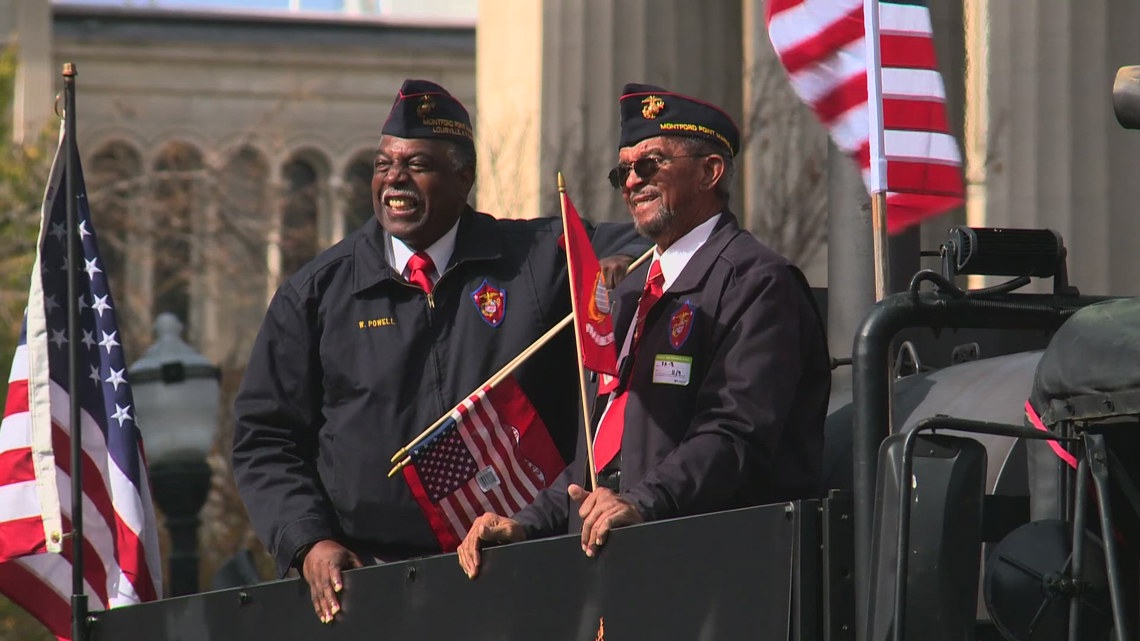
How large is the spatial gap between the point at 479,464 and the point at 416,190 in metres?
0.79

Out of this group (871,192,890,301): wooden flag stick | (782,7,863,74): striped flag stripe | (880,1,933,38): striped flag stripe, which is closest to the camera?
(871,192,890,301): wooden flag stick

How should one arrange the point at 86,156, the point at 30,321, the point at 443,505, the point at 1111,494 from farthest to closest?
the point at 86,156, the point at 30,321, the point at 443,505, the point at 1111,494

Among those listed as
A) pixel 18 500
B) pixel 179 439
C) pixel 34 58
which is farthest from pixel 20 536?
pixel 34 58

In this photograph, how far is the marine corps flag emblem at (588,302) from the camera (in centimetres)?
445

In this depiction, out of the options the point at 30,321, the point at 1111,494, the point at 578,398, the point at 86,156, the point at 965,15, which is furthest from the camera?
the point at 86,156

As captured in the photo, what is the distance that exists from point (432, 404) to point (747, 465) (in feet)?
4.07

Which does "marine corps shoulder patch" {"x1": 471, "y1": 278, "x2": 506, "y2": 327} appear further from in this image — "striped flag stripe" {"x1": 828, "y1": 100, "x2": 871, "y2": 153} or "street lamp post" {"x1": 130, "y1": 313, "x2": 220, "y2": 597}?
"street lamp post" {"x1": 130, "y1": 313, "x2": 220, "y2": 597}

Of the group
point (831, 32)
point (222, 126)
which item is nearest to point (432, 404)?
point (831, 32)

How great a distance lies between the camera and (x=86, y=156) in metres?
34.2

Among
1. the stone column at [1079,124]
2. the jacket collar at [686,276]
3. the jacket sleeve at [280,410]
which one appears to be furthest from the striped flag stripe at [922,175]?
the stone column at [1079,124]

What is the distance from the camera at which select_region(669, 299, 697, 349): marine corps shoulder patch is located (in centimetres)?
438

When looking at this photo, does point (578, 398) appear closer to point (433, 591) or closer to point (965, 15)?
point (433, 591)

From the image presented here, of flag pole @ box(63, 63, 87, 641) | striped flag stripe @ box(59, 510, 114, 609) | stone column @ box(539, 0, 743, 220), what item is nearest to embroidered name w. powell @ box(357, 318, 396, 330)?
flag pole @ box(63, 63, 87, 641)

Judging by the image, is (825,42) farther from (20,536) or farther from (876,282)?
(20,536)
